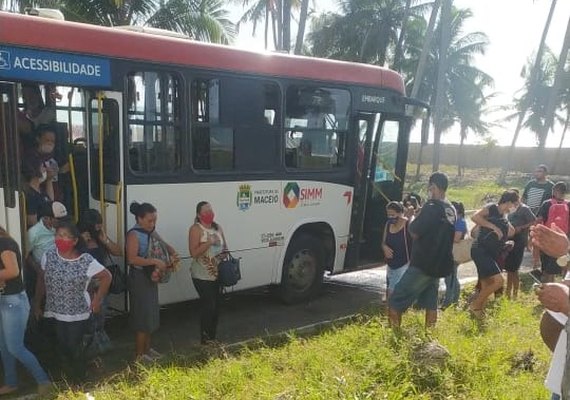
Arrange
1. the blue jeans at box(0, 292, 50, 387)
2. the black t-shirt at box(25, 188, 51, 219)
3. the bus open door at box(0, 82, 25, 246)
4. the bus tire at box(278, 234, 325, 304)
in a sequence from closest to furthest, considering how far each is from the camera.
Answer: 1. the blue jeans at box(0, 292, 50, 387)
2. the bus open door at box(0, 82, 25, 246)
3. the black t-shirt at box(25, 188, 51, 219)
4. the bus tire at box(278, 234, 325, 304)

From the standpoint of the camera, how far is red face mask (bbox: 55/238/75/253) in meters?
4.47

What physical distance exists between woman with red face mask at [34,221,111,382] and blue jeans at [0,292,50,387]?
0.22 meters

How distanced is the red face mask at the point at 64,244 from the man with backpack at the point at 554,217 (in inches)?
248

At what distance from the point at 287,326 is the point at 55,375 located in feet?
8.47

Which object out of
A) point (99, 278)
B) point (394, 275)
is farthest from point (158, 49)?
point (394, 275)

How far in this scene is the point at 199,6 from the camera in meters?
14.9

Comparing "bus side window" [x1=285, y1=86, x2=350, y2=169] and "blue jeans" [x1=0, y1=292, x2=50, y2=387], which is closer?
"blue jeans" [x1=0, y1=292, x2=50, y2=387]

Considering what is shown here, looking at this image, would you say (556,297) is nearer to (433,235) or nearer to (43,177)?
(433,235)

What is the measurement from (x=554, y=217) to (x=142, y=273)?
5886mm

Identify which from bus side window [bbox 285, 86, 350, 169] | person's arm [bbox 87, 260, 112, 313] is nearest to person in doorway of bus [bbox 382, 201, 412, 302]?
bus side window [bbox 285, 86, 350, 169]

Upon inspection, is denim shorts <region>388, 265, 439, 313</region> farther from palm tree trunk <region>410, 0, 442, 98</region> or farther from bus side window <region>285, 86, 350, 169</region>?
palm tree trunk <region>410, 0, 442, 98</region>

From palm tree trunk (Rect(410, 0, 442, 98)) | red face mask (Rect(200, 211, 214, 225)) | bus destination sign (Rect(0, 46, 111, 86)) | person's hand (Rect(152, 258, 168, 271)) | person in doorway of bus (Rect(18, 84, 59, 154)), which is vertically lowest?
person's hand (Rect(152, 258, 168, 271))

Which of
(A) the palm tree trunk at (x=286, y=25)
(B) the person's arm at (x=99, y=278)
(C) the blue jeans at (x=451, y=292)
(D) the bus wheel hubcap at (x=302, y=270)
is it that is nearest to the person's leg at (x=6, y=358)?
(B) the person's arm at (x=99, y=278)

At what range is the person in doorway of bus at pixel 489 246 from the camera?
6352 mm
